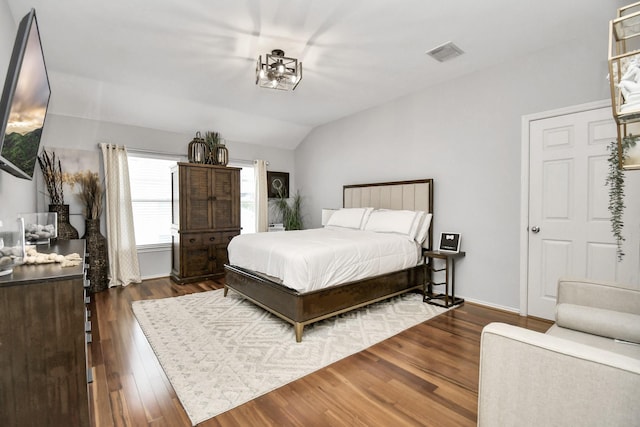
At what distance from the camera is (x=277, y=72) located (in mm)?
2713

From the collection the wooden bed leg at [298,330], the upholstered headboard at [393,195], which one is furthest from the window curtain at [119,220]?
the upholstered headboard at [393,195]

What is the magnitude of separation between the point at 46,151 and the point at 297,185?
4.01 meters

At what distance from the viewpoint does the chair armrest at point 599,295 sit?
1686 mm

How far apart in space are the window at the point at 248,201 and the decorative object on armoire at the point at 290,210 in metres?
0.54

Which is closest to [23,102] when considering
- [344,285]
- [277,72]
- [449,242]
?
[277,72]

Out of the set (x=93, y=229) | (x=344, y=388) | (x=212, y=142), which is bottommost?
(x=344, y=388)

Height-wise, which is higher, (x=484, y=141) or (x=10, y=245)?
(x=484, y=141)

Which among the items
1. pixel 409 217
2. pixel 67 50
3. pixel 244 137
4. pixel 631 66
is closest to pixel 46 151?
pixel 67 50

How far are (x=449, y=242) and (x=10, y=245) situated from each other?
381 cm

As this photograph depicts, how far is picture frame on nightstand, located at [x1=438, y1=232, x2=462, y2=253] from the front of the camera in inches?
141

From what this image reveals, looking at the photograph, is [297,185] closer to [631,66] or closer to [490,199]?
[490,199]

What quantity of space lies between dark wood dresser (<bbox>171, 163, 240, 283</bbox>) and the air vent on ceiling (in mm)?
3300

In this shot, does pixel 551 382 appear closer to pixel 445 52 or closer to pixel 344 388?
pixel 344 388

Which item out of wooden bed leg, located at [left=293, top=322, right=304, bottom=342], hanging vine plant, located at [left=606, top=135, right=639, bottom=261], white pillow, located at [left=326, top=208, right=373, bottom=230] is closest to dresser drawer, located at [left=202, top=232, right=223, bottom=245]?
white pillow, located at [left=326, top=208, right=373, bottom=230]
